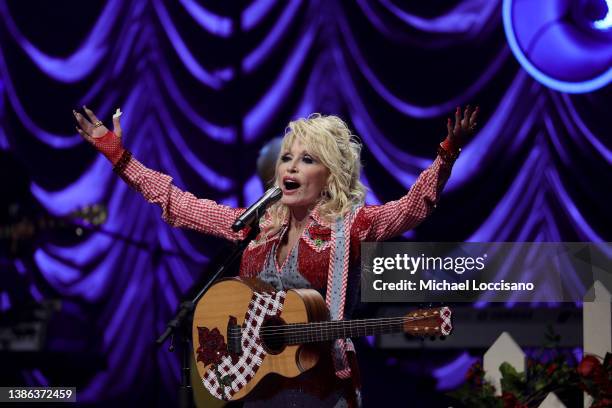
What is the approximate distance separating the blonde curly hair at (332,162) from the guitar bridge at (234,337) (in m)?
0.36

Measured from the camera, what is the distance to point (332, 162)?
354 cm

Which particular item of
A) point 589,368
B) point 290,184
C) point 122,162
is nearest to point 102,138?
point 122,162

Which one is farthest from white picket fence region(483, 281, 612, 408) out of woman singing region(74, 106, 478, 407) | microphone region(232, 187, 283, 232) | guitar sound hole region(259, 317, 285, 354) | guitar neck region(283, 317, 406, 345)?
microphone region(232, 187, 283, 232)

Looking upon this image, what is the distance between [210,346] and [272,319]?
31 cm

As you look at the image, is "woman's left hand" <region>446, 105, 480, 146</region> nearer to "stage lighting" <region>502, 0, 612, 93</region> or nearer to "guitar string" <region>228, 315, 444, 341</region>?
"guitar string" <region>228, 315, 444, 341</region>

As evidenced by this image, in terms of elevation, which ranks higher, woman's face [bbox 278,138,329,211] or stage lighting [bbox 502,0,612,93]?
stage lighting [bbox 502,0,612,93]

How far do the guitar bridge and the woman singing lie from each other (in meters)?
0.17

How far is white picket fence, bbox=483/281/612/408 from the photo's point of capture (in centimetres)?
259

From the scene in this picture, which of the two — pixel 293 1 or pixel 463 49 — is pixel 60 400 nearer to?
pixel 293 1

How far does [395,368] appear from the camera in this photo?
5.75m

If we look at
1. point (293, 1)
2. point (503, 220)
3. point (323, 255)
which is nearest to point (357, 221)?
point (323, 255)

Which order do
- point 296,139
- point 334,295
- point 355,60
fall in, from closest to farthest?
point 334,295 → point 296,139 → point 355,60

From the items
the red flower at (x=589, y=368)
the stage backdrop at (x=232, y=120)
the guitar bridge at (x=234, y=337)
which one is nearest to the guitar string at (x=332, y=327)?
the guitar bridge at (x=234, y=337)

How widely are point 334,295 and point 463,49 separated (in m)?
2.76
